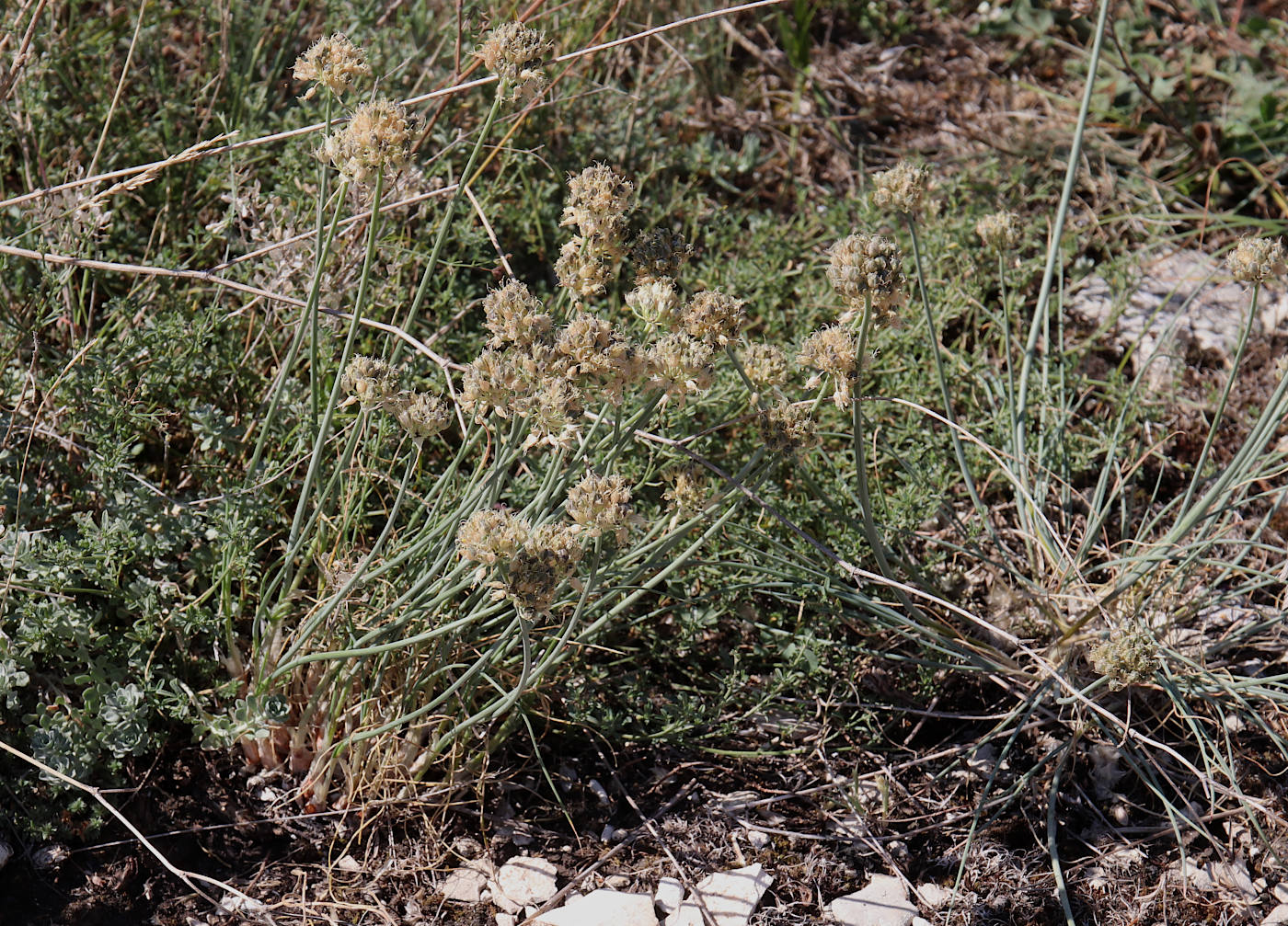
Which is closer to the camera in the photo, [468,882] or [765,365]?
[765,365]

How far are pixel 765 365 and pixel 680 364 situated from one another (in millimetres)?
266

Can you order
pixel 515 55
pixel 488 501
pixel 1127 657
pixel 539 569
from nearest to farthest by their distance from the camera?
pixel 539 569, pixel 515 55, pixel 488 501, pixel 1127 657

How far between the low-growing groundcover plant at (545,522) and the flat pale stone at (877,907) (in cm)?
21

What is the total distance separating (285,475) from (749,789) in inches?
49.0

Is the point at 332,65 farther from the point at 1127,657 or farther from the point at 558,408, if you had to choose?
the point at 1127,657

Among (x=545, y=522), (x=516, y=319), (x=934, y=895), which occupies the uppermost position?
(x=516, y=319)

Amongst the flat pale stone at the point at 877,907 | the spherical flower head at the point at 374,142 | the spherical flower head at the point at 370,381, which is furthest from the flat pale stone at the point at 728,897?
the spherical flower head at the point at 374,142

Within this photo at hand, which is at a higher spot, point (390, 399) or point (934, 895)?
point (390, 399)

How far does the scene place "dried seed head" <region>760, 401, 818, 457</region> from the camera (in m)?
1.91

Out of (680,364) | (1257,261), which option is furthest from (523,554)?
(1257,261)

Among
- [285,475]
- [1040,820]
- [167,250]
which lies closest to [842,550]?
[1040,820]

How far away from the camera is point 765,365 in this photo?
2020 millimetres

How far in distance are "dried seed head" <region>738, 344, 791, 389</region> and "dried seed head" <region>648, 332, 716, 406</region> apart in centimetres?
19

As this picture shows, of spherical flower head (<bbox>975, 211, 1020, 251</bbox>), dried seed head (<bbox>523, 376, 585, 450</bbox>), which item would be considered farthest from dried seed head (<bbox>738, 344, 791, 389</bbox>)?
spherical flower head (<bbox>975, 211, 1020, 251</bbox>)
